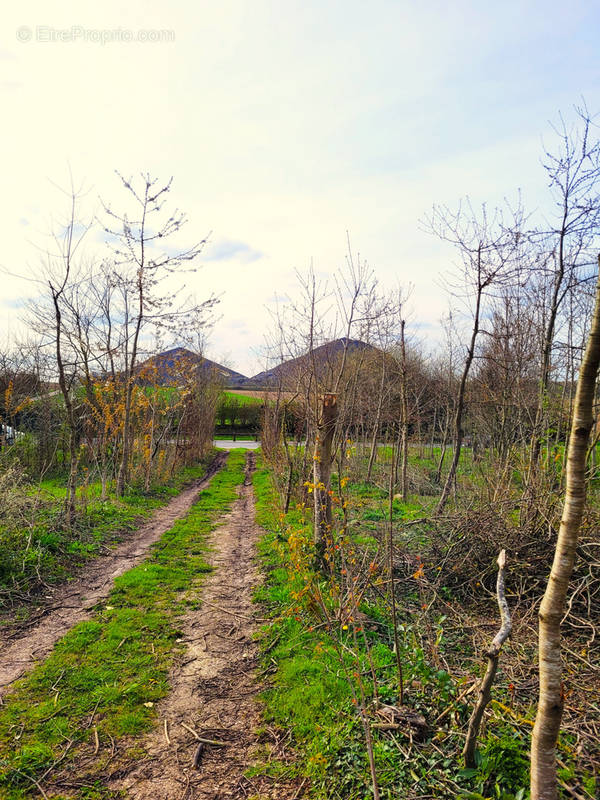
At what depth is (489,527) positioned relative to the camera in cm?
551

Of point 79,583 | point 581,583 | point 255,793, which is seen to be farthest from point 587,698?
point 79,583

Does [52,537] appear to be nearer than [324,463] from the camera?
No

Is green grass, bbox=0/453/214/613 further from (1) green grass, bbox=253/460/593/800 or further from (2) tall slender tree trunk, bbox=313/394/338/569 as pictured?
(2) tall slender tree trunk, bbox=313/394/338/569

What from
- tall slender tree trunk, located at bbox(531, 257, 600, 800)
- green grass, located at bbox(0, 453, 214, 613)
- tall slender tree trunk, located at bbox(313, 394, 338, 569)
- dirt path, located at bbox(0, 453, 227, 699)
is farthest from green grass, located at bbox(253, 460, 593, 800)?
green grass, located at bbox(0, 453, 214, 613)

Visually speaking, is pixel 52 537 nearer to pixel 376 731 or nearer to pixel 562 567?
pixel 376 731

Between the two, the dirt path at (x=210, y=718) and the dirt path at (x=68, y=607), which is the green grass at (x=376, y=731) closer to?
the dirt path at (x=210, y=718)

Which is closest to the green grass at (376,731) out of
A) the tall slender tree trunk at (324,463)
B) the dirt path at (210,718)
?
the dirt path at (210,718)

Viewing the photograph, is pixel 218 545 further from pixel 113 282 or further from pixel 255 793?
pixel 113 282

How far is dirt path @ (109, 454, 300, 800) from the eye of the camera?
2.82 m

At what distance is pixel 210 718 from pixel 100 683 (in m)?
0.98

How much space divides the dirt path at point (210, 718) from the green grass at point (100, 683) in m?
0.16

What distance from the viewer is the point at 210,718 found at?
11.4 feet

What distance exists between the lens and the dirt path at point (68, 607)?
166 inches

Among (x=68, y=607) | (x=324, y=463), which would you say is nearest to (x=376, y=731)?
(x=324, y=463)
